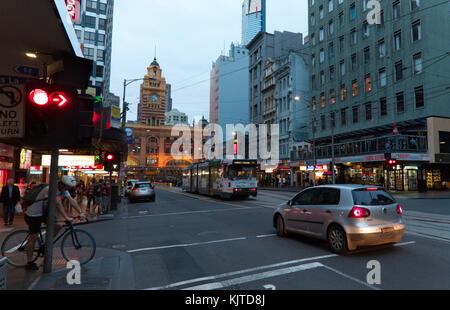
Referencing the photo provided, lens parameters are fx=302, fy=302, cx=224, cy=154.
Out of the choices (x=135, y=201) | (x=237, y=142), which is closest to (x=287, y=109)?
(x=237, y=142)

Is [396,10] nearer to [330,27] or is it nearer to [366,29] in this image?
[366,29]

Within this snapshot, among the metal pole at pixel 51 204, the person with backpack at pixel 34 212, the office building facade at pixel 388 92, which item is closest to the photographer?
the metal pole at pixel 51 204

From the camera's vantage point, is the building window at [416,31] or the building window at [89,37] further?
the building window at [89,37]

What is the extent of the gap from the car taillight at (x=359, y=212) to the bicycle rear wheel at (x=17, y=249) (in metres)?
6.48

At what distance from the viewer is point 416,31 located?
30750mm

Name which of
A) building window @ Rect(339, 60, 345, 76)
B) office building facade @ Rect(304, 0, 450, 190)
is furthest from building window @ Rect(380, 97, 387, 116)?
building window @ Rect(339, 60, 345, 76)

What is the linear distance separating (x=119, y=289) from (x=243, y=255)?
2.91m

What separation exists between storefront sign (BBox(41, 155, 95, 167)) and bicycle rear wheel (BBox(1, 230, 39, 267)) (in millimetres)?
11868

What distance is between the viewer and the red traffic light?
5035 mm

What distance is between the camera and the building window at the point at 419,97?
97.7 feet

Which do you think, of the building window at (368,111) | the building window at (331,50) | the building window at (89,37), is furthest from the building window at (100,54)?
the building window at (368,111)

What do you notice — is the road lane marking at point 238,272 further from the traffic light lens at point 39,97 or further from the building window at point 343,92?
the building window at point 343,92

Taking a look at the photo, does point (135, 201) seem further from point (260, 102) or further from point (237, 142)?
point (237, 142)
